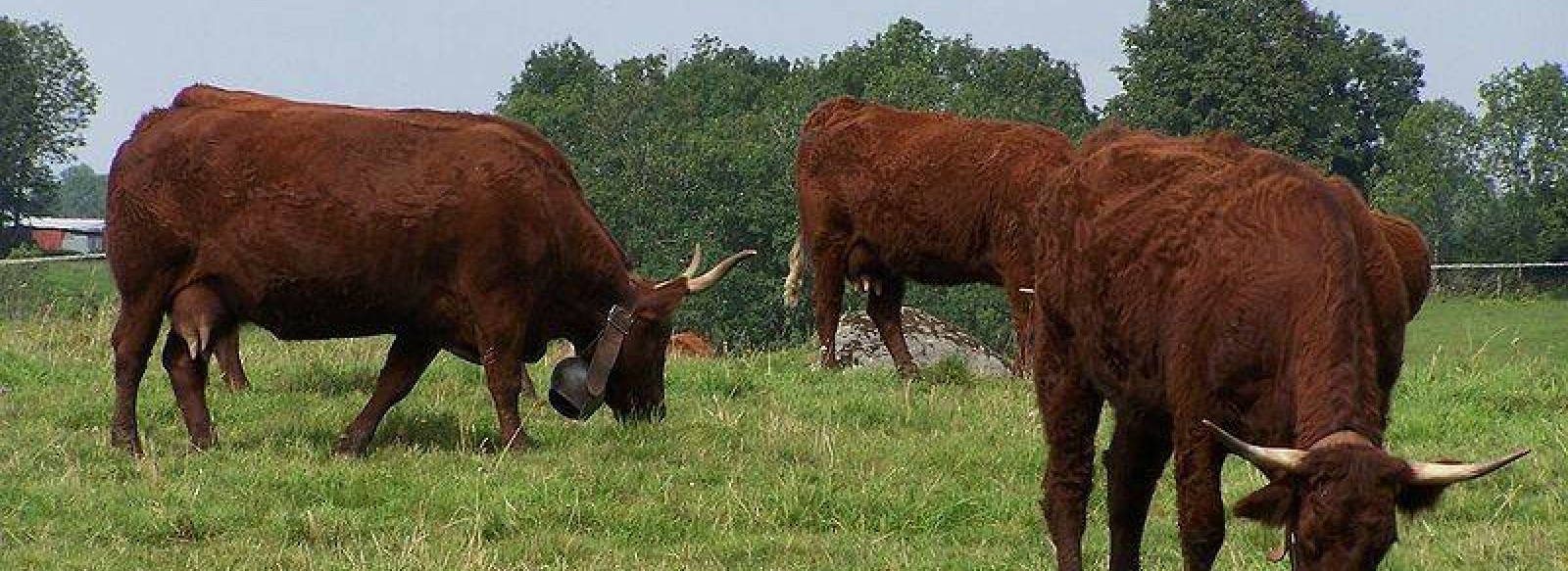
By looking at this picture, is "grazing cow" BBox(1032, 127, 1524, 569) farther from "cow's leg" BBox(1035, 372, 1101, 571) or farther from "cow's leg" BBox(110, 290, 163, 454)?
"cow's leg" BBox(110, 290, 163, 454)

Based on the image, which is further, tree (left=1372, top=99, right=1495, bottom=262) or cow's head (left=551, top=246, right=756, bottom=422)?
tree (left=1372, top=99, right=1495, bottom=262)

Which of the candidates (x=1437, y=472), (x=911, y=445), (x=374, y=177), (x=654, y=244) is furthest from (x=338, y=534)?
(x=654, y=244)

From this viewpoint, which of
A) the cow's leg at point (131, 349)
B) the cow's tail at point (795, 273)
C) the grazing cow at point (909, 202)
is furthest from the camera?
the cow's tail at point (795, 273)

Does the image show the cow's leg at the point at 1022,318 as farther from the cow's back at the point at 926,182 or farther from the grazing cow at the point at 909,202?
the cow's back at the point at 926,182

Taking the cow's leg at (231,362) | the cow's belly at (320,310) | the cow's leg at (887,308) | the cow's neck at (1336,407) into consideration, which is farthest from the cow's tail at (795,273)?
the cow's neck at (1336,407)

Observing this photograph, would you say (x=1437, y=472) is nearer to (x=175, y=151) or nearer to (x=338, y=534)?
(x=338, y=534)

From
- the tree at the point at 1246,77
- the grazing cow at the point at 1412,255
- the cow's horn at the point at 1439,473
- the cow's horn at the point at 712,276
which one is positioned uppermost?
the tree at the point at 1246,77

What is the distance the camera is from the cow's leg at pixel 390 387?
1020 cm

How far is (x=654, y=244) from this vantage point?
6350 centimetres

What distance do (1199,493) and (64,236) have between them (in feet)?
357

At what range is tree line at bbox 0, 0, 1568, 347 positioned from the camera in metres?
60.7

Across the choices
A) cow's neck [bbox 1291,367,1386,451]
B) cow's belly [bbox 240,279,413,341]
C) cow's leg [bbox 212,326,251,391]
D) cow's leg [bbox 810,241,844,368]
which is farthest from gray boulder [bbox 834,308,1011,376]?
cow's neck [bbox 1291,367,1386,451]

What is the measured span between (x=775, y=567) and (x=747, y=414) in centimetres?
391

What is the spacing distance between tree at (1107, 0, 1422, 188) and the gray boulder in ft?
141
